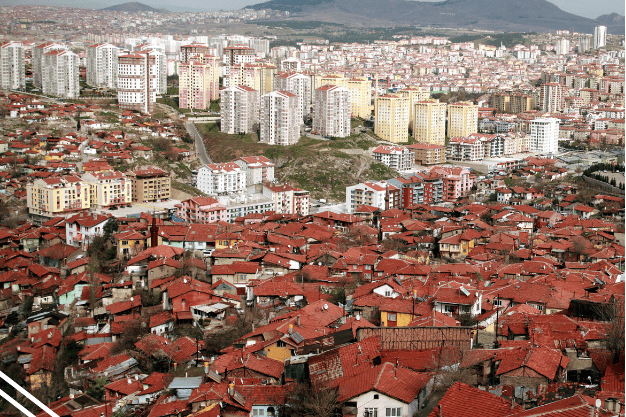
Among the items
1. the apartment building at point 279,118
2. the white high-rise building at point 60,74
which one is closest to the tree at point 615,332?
the apartment building at point 279,118

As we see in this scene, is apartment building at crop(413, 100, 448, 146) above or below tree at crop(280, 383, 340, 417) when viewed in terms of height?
above

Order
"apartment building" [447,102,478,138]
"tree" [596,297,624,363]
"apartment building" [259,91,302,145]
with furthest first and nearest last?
"apartment building" [447,102,478,138] → "apartment building" [259,91,302,145] → "tree" [596,297,624,363]

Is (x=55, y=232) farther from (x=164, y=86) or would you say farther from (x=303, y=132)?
(x=164, y=86)

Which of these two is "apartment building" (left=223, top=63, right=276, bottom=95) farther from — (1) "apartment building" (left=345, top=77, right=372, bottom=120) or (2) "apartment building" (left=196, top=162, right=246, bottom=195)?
(2) "apartment building" (left=196, top=162, right=246, bottom=195)

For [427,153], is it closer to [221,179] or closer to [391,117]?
[391,117]

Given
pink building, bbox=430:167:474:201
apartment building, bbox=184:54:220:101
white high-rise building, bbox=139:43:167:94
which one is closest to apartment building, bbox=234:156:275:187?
pink building, bbox=430:167:474:201

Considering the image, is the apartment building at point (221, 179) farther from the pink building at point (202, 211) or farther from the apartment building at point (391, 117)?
the apartment building at point (391, 117)

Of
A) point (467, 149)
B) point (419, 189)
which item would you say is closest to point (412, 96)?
point (467, 149)

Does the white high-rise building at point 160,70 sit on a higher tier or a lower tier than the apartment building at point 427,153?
higher
